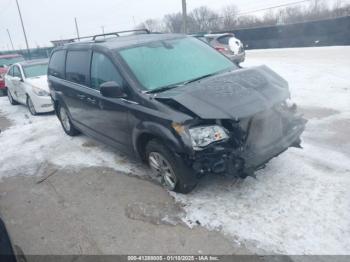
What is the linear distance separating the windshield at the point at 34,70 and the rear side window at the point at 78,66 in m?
4.59

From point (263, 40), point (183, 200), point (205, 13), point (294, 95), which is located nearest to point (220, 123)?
point (183, 200)

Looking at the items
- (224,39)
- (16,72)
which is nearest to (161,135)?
(16,72)

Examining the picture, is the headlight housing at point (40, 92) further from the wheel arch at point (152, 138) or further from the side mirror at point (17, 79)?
the wheel arch at point (152, 138)

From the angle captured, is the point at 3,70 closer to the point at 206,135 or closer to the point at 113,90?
the point at 113,90

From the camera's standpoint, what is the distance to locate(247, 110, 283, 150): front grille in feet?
11.3

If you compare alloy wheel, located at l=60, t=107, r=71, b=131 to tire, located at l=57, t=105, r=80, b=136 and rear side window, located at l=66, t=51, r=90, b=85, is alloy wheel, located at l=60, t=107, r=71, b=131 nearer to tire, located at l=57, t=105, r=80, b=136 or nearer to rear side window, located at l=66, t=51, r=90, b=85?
tire, located at l=57, t=105, r=80, b=136

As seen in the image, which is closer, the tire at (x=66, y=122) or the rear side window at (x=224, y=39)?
the tire at (x=66, y=122)

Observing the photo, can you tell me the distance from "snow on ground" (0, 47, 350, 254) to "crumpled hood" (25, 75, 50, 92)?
6.70 ft

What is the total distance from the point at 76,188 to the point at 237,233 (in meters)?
2.42

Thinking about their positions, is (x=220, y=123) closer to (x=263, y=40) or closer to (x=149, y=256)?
(x=149, y=256)

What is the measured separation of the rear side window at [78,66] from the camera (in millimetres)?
4988

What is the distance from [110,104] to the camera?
14.5 ft

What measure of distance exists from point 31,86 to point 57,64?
3.19m

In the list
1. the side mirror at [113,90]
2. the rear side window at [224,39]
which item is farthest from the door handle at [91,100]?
the rear side window at [224,39]
